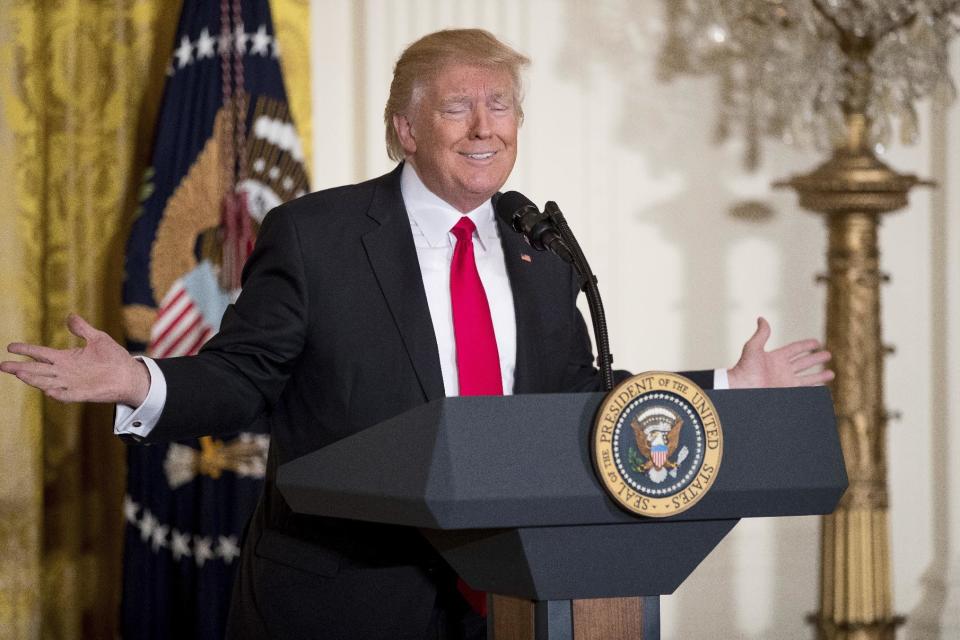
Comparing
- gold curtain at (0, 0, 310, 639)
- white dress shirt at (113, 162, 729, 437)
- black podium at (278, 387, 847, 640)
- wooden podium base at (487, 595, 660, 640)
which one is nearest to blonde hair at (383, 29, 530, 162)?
white dress shirt at (113, 162, 729, 437)

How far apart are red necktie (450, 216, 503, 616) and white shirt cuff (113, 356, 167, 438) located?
19.5 inches

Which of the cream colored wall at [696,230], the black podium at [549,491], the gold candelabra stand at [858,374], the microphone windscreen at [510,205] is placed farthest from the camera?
the cream colored wall at [696,230]

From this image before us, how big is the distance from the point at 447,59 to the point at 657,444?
0.99 metres

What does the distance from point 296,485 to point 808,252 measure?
3974mm

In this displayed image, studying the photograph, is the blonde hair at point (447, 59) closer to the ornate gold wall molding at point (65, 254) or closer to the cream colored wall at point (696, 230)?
the ornate gold wall molding at point (65, 254)

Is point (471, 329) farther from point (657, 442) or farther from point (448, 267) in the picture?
point (657, 442)

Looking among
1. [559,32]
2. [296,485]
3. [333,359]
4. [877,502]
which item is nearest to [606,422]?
[296,485]

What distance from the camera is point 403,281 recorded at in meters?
2.28

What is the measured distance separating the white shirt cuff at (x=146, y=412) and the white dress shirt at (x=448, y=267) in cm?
47

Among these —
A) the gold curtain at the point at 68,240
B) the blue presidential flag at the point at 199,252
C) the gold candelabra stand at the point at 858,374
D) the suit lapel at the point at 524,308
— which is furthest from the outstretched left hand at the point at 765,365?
the gold candelabra stand at the point at 858,374

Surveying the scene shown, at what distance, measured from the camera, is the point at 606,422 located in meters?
1.63

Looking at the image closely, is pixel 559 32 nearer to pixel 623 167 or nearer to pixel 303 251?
pixel 623 167

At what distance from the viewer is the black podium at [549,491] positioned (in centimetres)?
159

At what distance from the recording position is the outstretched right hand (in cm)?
184
